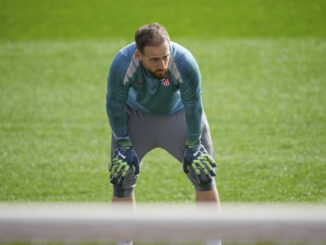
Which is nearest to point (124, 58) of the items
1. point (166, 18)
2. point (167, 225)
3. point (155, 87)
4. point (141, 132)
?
point (155, 87)

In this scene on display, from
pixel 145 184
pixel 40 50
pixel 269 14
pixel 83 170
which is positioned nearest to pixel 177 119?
pixel 145 184

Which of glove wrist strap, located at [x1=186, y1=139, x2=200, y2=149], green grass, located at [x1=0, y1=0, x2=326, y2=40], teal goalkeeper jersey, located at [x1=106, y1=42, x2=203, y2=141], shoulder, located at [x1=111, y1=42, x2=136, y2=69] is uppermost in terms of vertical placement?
green grass, located at [x1=0, y1=0, x2=326, y2=40]

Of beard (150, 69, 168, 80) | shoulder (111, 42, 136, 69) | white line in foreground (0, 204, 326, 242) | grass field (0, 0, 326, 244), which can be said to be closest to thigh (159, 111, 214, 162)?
beard (150, 69, 168, 80)

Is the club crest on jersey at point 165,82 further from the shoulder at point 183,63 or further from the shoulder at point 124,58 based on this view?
the shoulder at point 124,58

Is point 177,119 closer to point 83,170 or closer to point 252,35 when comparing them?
point 83,170

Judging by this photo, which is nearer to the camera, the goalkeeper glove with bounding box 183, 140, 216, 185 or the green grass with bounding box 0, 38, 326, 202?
the goalkeeper glove with bounding box 183, 140, 216, 185

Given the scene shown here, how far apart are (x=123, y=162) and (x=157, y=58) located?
0.77 meters

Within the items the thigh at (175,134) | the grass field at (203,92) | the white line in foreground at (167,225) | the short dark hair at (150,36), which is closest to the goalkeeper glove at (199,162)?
the thigh at (175,134)

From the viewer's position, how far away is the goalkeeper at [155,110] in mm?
2812

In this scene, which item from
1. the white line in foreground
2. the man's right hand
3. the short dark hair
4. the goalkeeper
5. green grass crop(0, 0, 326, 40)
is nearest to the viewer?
the white line in foreground

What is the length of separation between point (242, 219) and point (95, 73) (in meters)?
5.90

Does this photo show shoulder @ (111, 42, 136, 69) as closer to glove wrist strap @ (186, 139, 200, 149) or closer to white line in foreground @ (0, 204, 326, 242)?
glove wrist strap @ (186, 139, 200, 149)

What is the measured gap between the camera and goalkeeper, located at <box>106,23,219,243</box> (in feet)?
9.23

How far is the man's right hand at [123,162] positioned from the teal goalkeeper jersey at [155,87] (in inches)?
3.3
